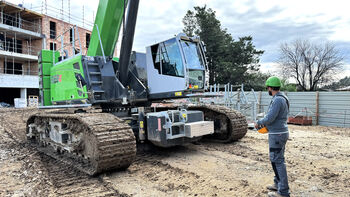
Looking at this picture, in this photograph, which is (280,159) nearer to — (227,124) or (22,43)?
(227,124)

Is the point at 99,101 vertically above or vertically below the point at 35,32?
below

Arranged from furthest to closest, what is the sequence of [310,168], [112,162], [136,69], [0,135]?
[0,135], [136,69], [310,168], [112,162]

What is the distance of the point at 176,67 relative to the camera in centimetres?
555

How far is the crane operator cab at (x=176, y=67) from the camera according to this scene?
5.47 metres

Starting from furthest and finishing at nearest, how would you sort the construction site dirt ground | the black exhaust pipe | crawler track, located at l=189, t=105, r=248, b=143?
1. crawler track, located at l=189, t=105, r=248, b=143
2. the black exhaust pipe
3. the construction site dirt ground

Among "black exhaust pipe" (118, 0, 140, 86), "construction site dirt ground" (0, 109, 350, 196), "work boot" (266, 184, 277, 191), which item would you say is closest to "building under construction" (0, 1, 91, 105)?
"black exhaust pipe" (118, 0, 140, 86)

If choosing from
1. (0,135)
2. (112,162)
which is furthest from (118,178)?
(0,135)

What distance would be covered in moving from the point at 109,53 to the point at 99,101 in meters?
1.45

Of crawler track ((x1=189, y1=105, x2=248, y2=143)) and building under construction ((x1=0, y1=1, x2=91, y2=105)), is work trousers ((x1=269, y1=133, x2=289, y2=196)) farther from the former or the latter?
building under construction ((x1=0, y1=1, x2=91, y2=105))

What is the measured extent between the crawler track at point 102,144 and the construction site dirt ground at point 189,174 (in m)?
0.21

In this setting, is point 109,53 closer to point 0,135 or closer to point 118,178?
point 118,178

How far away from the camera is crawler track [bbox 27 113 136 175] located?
4184 millimetres

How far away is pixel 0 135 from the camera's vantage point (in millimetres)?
9164

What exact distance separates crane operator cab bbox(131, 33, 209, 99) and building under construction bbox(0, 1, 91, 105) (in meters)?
23.6
